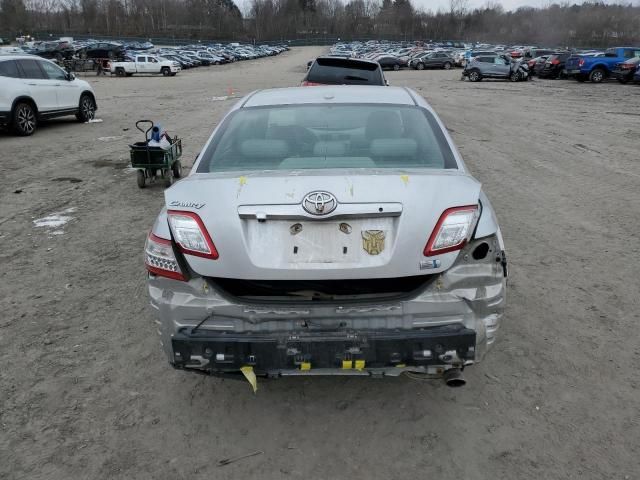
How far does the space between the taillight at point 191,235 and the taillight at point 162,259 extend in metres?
0.08

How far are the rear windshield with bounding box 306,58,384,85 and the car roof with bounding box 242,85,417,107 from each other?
805 cm

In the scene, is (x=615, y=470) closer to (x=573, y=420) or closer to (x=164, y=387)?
(x=573, y=420)

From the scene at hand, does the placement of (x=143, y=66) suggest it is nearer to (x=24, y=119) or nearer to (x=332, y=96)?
(x=24, y=119)

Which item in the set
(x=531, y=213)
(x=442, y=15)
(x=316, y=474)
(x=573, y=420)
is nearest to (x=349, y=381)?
(x=316, y=474)

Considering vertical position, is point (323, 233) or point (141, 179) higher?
point (323, 233)

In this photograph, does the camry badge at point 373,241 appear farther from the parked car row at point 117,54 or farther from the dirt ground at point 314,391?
the parked car row at point 117,54

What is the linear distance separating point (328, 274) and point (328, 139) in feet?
4.07

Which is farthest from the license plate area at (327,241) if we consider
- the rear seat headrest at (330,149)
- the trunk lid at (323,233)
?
the rear seat headrest at (330,149)

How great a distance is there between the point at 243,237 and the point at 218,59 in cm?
6157

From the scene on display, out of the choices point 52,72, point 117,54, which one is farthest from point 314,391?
point 117,54

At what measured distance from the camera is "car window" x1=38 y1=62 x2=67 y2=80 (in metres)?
13.7

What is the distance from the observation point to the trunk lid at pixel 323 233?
8.43 ft

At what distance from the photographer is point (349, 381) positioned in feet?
11.2

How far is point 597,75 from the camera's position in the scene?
2889 centimetres
